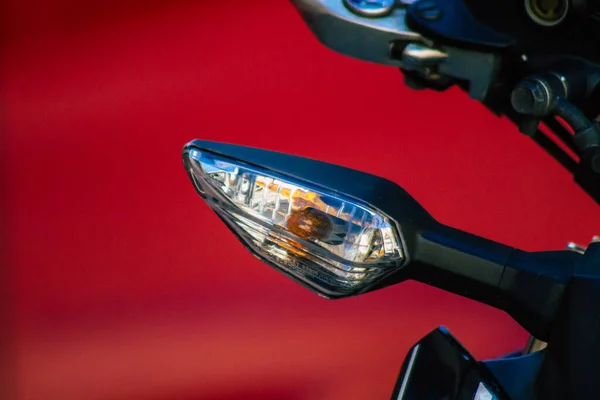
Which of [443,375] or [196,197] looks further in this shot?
[196,197]

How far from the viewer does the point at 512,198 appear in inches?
53.1

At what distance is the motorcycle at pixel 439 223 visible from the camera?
1.27 ft

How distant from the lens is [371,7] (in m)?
0.52

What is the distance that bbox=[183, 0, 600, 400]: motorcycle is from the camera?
0.39 m

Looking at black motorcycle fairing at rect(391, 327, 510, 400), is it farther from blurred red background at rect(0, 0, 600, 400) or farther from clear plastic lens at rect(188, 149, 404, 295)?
blurred red background at rect(0, 0, 600, 400)

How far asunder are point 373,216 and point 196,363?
1004mm

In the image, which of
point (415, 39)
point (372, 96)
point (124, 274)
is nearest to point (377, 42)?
point (415, 39)

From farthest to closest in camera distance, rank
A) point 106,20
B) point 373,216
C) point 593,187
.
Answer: point 106,20 → point 593,187 → point 373,216

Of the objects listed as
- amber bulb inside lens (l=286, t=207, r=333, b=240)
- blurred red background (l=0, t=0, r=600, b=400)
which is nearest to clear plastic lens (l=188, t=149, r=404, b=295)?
amber bulb inside lens (l=286, t=207, r=333, b=240)

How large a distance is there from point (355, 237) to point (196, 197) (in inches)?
36.5

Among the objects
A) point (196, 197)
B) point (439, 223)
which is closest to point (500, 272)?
point (439, 223)

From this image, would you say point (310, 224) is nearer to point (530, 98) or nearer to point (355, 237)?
point (355, 237)

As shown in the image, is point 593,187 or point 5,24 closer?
point 593,187

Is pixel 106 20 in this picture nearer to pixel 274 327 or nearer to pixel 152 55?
pixel 152 55
